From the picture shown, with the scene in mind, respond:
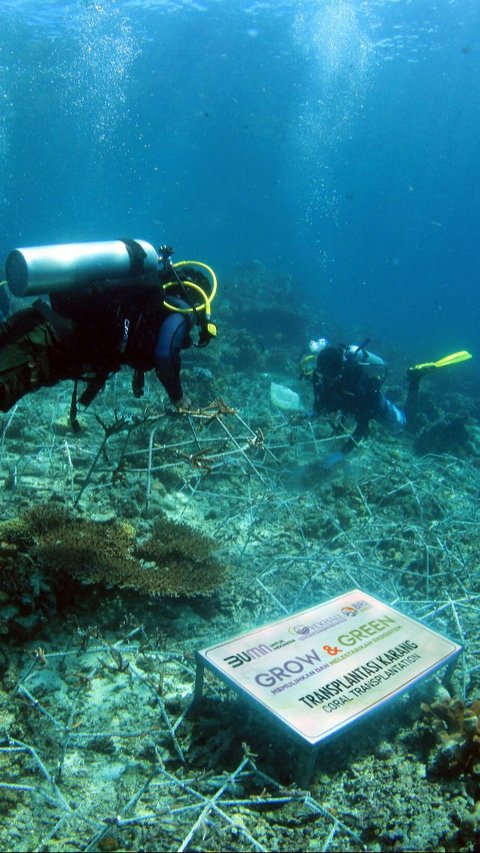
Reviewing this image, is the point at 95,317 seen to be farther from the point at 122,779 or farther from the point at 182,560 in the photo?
the point at 122,779

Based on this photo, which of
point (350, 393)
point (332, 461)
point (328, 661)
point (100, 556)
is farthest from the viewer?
point (332, 461)

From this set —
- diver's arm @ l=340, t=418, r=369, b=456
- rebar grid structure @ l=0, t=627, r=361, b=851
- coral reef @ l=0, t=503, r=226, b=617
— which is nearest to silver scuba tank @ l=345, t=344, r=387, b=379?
diver's arm @ l=340, t=418, r=369, b=456

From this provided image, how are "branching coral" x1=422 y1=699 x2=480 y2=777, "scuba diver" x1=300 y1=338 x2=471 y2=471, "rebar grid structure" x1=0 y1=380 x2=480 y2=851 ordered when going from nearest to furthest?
1. "rebar grid structure" x1=0 y1=380 x2=480 y2=851
2. "branching coral" x1=422 y1=699 x2=480 y2=777
3. "scuba diver" x1=300 y1=338 x2=471 y2=471

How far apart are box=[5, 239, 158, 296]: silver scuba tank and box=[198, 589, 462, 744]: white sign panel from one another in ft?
10.1

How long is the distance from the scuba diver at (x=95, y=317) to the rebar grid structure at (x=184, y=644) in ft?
2.37

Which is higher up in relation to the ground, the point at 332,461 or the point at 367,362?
the point at 367,362

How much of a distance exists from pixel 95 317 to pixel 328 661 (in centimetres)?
332

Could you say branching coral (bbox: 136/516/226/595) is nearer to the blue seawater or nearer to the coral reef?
the coral reef

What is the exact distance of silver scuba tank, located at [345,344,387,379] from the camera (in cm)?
880

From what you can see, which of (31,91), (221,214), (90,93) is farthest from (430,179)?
(31,91)

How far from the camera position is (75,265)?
13.1 feet

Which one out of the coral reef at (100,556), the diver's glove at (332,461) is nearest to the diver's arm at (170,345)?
the coral reef at (100,556)

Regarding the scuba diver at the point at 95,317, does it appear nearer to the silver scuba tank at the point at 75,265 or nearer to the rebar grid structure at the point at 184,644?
the silver scuba tank at the point at 75,265

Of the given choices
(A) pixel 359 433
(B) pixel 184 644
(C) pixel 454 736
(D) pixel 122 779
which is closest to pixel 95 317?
(B) pixel 184 644
